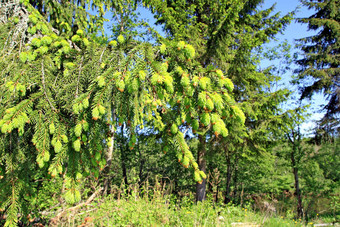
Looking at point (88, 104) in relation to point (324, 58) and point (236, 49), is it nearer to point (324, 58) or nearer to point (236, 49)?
point (236, 49)

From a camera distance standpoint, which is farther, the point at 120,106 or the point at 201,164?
the point at 201,164

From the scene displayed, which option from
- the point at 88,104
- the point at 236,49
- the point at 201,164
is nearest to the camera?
the point at 88,104

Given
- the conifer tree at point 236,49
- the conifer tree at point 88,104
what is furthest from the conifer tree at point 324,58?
the conifer tree at point 88,104

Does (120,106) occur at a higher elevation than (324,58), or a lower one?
lower

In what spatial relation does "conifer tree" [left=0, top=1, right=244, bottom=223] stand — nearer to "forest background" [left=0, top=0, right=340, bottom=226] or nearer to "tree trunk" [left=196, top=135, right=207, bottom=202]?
"forest background" [left=0, top=0, right=340, bottom=226]

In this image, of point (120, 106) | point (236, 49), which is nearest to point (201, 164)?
point (236, 49)

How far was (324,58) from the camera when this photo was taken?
8820 millimetres

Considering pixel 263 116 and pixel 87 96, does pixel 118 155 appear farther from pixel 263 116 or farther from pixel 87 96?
pixel 87 96

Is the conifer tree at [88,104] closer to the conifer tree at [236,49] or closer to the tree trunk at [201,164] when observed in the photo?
the conifer tree at [236,49]

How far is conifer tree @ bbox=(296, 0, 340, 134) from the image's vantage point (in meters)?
8.69

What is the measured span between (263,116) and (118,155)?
650 centimetres

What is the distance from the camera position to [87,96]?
144cm

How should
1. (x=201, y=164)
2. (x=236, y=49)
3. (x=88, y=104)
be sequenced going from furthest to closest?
(x=201, y=164) → (x=236, y=49) → (x=88, y=104)

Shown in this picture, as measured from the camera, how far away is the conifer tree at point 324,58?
869cm
